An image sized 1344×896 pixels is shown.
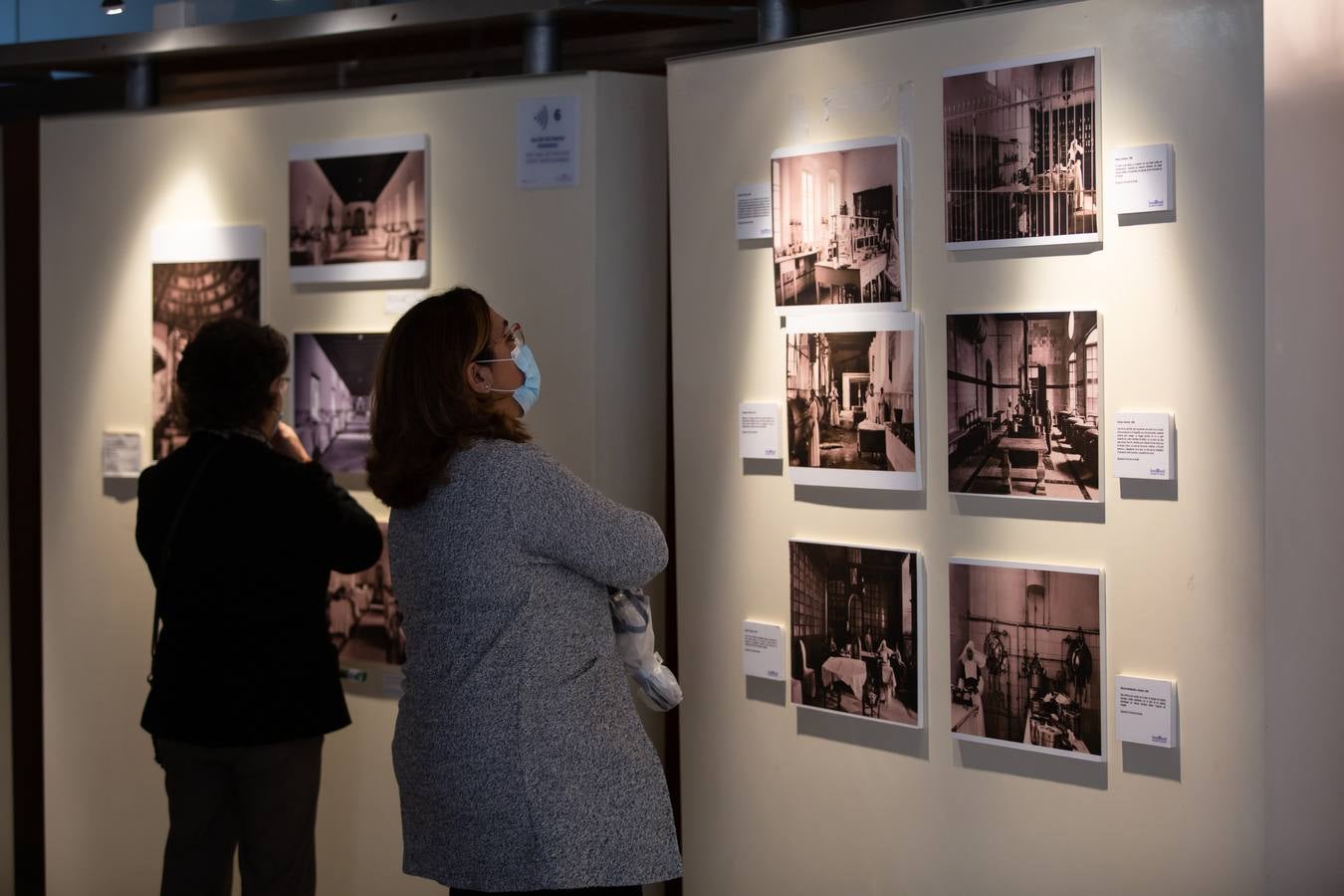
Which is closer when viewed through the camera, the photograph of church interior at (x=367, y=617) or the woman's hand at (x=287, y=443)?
the woman's hand at (x=287, y=443)

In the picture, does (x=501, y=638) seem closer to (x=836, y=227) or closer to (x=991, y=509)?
(x=991, y=509)

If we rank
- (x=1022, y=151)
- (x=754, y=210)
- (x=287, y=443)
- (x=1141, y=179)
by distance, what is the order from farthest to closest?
(x=287, y=443) < (x=754, y=210) < (x=1022, y=151) < (x=1141, y=179)

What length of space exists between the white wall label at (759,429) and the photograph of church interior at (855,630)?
0.25 meters

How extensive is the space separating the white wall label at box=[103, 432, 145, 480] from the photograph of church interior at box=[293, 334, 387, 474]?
0.60m

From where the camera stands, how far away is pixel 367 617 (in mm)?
3955

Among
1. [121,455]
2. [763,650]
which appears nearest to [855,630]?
[763,650]

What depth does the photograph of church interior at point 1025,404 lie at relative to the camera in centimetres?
284

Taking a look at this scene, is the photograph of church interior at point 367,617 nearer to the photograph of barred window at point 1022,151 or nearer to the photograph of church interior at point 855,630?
the photograph of church interior at point 855,630

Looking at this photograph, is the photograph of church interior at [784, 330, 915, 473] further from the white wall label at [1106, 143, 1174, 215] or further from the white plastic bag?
the white plastic bag

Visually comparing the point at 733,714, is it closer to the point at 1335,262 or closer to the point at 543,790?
the point at 543,790

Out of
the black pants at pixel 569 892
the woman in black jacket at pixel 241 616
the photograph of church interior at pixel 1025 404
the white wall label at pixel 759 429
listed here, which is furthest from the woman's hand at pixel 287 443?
the photograph of church interior at pixel 1025 404

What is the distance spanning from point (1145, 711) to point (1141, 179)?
1104 millimetres

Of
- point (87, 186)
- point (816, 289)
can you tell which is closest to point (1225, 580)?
point (816, 289)

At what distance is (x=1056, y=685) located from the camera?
115 inches
